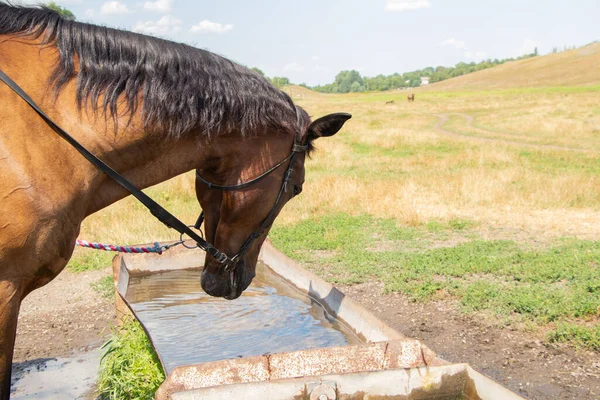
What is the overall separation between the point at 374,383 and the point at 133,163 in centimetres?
191

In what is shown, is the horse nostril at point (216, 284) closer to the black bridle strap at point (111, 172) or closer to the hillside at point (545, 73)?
the black bridle strap at point (111, 172)

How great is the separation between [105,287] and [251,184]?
5138 millimetres

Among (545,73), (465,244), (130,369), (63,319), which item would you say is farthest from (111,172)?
(545,73)

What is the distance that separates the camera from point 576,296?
6.02 metres

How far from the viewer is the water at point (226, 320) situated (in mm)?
5367

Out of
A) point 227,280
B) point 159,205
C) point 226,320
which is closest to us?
A: point 159,205

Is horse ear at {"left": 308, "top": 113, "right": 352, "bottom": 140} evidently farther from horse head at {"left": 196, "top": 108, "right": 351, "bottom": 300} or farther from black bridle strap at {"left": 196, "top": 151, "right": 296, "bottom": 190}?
black bridle strap at {"left": 196, "top": 151, "right": 296, "bottom": 190}

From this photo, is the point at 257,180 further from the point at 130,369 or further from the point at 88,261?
the point at 88,261

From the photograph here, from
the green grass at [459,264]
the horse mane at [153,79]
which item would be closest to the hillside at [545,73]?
the green grass at [459,264]

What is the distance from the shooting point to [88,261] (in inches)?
338

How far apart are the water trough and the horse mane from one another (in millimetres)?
1467

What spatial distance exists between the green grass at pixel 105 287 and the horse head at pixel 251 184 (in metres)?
4.44

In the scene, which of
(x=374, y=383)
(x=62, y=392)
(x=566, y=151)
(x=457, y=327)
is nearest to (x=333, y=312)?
(x=457, y=327)

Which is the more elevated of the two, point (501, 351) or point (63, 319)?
point (63, 319)
